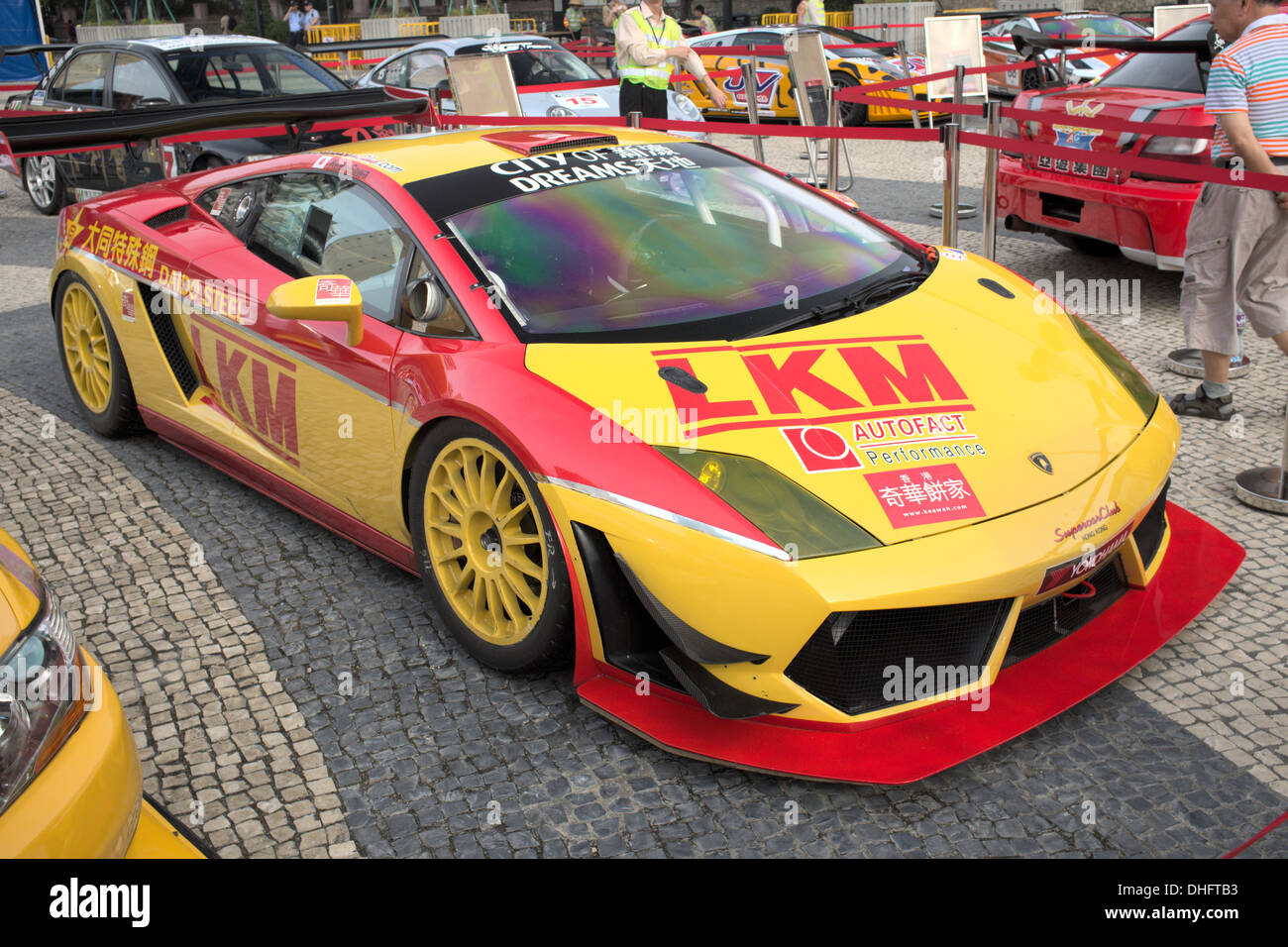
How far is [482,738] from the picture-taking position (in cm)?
291

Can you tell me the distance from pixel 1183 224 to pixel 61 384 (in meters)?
5.77

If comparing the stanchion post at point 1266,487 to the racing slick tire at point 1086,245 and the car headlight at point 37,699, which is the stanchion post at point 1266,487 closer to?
the racing slick tire at point 1086,245

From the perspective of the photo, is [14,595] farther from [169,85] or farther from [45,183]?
[45,183]

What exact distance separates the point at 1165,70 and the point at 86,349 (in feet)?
19.3

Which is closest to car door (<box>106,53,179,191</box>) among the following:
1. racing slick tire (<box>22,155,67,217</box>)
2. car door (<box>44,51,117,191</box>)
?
car door (<box>44,51,117,191</box>)

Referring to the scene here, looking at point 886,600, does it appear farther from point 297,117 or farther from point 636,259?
point 297,117

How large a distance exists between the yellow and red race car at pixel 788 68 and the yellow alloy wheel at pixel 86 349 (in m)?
9.61

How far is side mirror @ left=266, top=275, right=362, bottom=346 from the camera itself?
319 cm

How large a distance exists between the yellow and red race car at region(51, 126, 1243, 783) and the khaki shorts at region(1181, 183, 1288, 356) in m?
1.27

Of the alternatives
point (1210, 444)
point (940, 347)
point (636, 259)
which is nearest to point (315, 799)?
point (636, 259)

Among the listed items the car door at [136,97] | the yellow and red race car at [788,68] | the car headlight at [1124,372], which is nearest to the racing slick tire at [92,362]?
the car headlight at [1124,372]

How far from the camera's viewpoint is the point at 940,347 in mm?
3135

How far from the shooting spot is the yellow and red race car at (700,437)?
254cm
